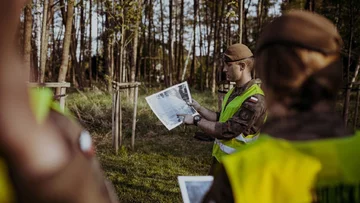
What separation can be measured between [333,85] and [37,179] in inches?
33.3

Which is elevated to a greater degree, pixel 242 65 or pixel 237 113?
pixel 242 65

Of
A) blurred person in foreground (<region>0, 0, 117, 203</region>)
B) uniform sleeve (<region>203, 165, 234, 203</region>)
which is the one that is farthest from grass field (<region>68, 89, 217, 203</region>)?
blurred person in foreground (<region>0, 0, 117, 203</region>)

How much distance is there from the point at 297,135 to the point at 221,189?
8.5 inches

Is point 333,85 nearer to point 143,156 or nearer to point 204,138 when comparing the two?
point 204,138

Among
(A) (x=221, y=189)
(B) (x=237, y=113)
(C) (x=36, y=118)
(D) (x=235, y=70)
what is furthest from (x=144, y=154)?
(C) (x=36, y=118)

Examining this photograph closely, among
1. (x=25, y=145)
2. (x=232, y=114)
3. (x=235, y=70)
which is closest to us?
(x=25, y=145)

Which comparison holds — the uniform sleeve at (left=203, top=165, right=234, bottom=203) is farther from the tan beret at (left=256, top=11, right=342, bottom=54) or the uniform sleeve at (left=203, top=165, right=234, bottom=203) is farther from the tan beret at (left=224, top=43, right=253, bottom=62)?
the tan beret at (left=224, top=43, right=253, bottom=62)

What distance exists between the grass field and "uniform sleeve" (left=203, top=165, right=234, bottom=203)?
5.04 metres

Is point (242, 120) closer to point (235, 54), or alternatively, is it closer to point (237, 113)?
point (237, 113)

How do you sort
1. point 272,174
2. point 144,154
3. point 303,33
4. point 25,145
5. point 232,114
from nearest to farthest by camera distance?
point 25,145
point 272,174
point 303,33
point 232,114
point 144,154

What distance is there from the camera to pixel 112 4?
11320 mm

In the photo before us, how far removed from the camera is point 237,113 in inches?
126

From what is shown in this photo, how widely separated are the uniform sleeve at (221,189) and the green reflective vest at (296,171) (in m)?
0.03

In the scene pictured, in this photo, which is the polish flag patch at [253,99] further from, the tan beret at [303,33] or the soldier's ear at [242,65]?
the tan beret at [303,33]
